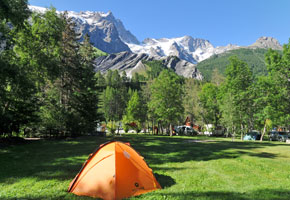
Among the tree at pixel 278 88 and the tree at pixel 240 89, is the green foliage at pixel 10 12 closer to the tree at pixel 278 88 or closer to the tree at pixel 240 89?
the tree at pixel 240 89

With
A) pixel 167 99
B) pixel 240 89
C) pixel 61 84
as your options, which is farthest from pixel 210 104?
pixel 61 84

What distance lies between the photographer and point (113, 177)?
6.20 meters

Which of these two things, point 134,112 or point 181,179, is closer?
point 181,179

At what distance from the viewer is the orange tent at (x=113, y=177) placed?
6.14 meters

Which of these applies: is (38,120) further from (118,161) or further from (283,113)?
(283,113)

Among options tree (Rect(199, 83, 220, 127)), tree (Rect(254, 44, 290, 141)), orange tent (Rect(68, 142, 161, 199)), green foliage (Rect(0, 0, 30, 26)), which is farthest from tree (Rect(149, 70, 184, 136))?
orange tent (Rect(68, 142, 161, 199))

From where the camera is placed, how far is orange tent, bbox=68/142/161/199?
6145 mm

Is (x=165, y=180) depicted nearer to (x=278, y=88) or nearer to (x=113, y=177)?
(x=113, y=177)

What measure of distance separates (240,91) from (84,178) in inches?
1307

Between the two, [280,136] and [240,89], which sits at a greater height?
[240,89]

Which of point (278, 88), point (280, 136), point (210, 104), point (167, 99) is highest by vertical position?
point (278, 88)

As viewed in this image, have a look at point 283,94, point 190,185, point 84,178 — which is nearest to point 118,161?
point 84,178

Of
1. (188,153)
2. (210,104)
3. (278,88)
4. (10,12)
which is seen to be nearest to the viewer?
(10,12)

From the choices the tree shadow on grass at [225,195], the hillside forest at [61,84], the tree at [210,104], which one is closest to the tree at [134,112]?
the hillside forest at [61,84]
